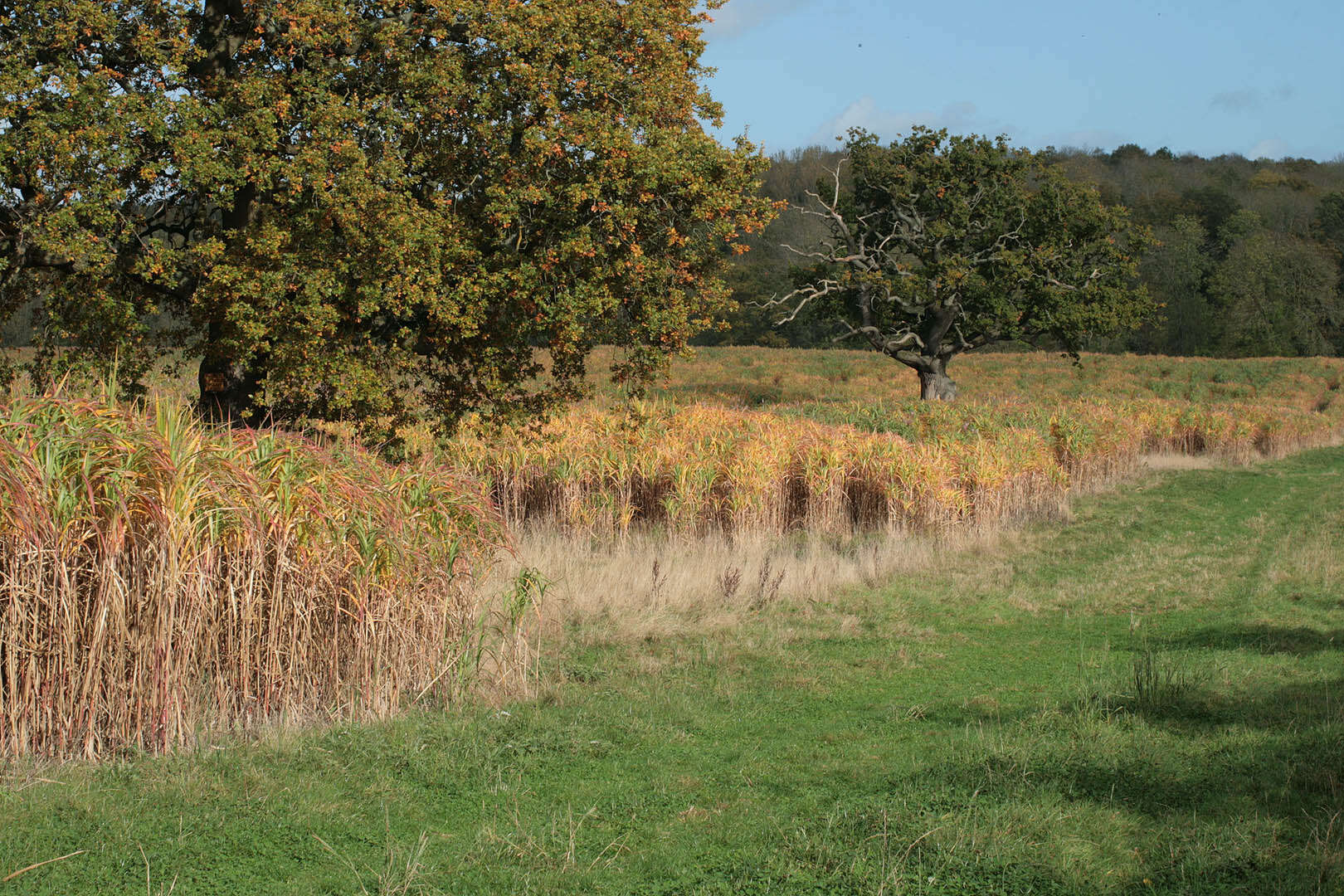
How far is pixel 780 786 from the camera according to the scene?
5730mm

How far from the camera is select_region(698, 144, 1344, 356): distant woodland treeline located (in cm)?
7462

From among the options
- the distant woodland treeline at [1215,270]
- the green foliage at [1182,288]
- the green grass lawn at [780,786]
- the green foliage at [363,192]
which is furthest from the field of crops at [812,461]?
the green foliage at [1182,288]

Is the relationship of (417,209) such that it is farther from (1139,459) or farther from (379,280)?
(1139,459)

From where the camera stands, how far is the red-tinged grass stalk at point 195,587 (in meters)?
5.82

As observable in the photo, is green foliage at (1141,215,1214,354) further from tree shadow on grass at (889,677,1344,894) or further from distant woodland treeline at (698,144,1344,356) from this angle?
tree shadow on grass at (889,677,1344,894)

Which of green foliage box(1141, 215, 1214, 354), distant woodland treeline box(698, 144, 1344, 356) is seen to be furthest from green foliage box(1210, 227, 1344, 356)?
green foliage box(1141, 215, 1214, 354)

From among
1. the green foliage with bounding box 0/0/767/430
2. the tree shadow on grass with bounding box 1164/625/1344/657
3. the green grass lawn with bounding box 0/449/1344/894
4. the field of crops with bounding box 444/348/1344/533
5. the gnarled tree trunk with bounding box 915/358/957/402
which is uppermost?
the green foliage with bounding box 0/0/767/430

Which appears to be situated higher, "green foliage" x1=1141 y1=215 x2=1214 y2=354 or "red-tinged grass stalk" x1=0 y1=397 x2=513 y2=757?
"green foliage" x1=1141 y1=215 x2=1214 y2=354

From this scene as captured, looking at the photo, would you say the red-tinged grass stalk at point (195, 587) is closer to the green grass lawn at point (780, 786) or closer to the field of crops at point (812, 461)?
the green grass lawn at point (780, 786)

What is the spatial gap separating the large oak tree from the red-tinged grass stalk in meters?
29.7

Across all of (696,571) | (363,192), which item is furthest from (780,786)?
(363,192)

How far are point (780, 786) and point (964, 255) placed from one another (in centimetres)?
3427

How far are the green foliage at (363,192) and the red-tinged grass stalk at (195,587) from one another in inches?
179

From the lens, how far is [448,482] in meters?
8.38
